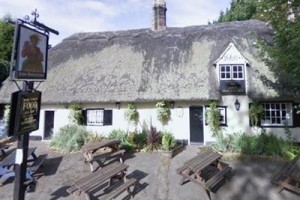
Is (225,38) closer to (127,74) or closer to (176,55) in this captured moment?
(176,55)

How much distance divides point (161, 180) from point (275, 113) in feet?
24.8

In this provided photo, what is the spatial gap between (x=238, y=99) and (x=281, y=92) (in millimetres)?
1978

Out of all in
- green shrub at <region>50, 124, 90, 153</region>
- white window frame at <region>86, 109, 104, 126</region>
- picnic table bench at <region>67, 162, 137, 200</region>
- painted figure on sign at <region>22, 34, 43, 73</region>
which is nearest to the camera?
painted figure on sign at <region>22, 34, 43, 73</region>

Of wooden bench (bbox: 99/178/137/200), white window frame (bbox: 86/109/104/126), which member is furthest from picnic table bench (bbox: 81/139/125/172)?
white window frame (bbox: 86/109/104/126)

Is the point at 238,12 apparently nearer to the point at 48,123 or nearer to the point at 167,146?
the point at 167,146

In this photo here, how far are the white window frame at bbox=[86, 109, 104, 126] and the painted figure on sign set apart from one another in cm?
813

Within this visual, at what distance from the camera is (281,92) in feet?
39.9

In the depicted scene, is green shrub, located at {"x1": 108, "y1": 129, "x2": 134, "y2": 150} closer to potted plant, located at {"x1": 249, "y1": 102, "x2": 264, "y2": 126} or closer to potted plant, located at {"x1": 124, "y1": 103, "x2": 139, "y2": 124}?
potted plant, located at {"x1": 124, "y1": 103, "x2": 139, "y2": 124}

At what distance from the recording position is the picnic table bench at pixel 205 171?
7.41 meters

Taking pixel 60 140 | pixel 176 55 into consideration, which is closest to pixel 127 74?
pixel 176 55

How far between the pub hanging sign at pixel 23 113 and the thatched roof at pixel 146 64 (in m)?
7.31

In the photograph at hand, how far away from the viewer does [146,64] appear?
15.0 meters

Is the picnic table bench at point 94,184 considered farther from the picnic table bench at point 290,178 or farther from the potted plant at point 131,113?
the potted plant at point 131,113

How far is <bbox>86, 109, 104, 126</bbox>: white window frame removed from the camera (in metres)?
14.6
